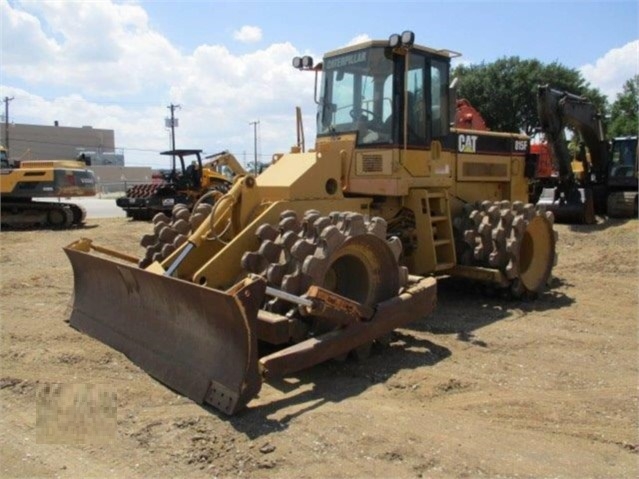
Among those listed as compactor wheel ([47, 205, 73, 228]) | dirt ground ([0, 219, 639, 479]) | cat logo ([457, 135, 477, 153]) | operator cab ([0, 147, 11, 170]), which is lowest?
dirt ground ([0, 219, 639, 479])

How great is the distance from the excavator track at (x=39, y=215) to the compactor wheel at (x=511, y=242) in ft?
45.0

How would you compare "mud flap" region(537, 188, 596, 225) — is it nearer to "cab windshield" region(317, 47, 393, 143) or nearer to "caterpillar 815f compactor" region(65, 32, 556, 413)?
"caterpillar 815f compactor" region(65, 32, 556, 413)

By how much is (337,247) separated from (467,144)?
3.72 metres

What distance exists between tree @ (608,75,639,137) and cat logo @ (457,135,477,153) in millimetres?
36401

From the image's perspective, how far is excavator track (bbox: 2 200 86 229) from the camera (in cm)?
1748

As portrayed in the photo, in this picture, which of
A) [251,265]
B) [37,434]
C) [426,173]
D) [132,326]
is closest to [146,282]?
[132,326]

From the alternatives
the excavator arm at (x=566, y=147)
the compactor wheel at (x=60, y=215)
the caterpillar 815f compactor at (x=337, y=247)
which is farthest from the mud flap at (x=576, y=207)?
the compactor wheel at (x=60, y=215)

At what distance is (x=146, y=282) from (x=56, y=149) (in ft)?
257

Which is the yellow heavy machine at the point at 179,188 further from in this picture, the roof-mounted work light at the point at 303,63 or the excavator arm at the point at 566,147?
the roof-mounted work light at the point at 303,63

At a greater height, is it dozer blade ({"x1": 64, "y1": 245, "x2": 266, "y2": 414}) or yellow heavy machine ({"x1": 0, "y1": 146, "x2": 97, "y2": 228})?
yellow heavy machine ({"x1": 0, "y1": 146, "x2": 97, "y2": 228})

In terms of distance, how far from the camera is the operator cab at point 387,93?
22.3 ft

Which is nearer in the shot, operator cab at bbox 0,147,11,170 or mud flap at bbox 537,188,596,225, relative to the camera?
mud flap at bbox 537,188,596,225

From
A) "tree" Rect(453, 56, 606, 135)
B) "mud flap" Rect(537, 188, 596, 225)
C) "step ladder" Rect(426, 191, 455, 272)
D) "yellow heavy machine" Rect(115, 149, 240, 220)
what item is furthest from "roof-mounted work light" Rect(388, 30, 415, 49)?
"tree" Rect(453, 56, 606, 135)

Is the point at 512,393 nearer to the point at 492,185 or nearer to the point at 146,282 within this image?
the point at 146,282
